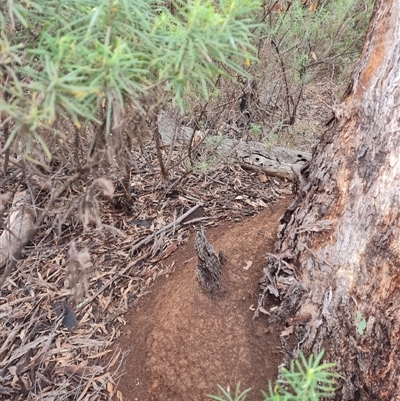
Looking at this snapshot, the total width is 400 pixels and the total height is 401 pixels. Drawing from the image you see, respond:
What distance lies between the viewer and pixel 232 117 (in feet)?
14.6

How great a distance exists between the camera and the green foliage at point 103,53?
1156mm

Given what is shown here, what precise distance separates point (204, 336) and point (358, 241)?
0.94 metres

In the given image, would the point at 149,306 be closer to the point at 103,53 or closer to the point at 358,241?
the point at 358,241

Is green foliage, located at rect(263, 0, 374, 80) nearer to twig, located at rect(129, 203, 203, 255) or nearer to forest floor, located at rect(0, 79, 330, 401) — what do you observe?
forest floor, located at rect(0, 79, 330, 401)

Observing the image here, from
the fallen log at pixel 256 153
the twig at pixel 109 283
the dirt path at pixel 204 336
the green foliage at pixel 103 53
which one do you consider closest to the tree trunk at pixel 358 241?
the dirt path at pixel 204 336

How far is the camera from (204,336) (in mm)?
2297

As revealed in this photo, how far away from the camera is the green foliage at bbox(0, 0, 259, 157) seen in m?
1.16

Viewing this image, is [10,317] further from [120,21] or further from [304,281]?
[120,21]

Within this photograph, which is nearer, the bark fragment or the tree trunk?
the tree trunk

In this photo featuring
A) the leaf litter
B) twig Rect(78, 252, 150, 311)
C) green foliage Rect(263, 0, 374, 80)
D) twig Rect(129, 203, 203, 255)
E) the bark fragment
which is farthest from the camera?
green foliage Rect(263, 0, 374, 80)

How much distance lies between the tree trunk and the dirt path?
197 mm

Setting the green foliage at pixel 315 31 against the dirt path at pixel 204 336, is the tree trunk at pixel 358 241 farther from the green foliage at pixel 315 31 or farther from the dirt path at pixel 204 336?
the green foliage at pixel 315 31

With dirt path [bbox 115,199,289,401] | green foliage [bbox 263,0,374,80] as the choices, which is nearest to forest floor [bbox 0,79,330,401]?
dirt path [bbox 115,199,289,401]

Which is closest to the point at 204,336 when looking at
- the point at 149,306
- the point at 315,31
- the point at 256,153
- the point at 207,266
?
the point at 207,266
